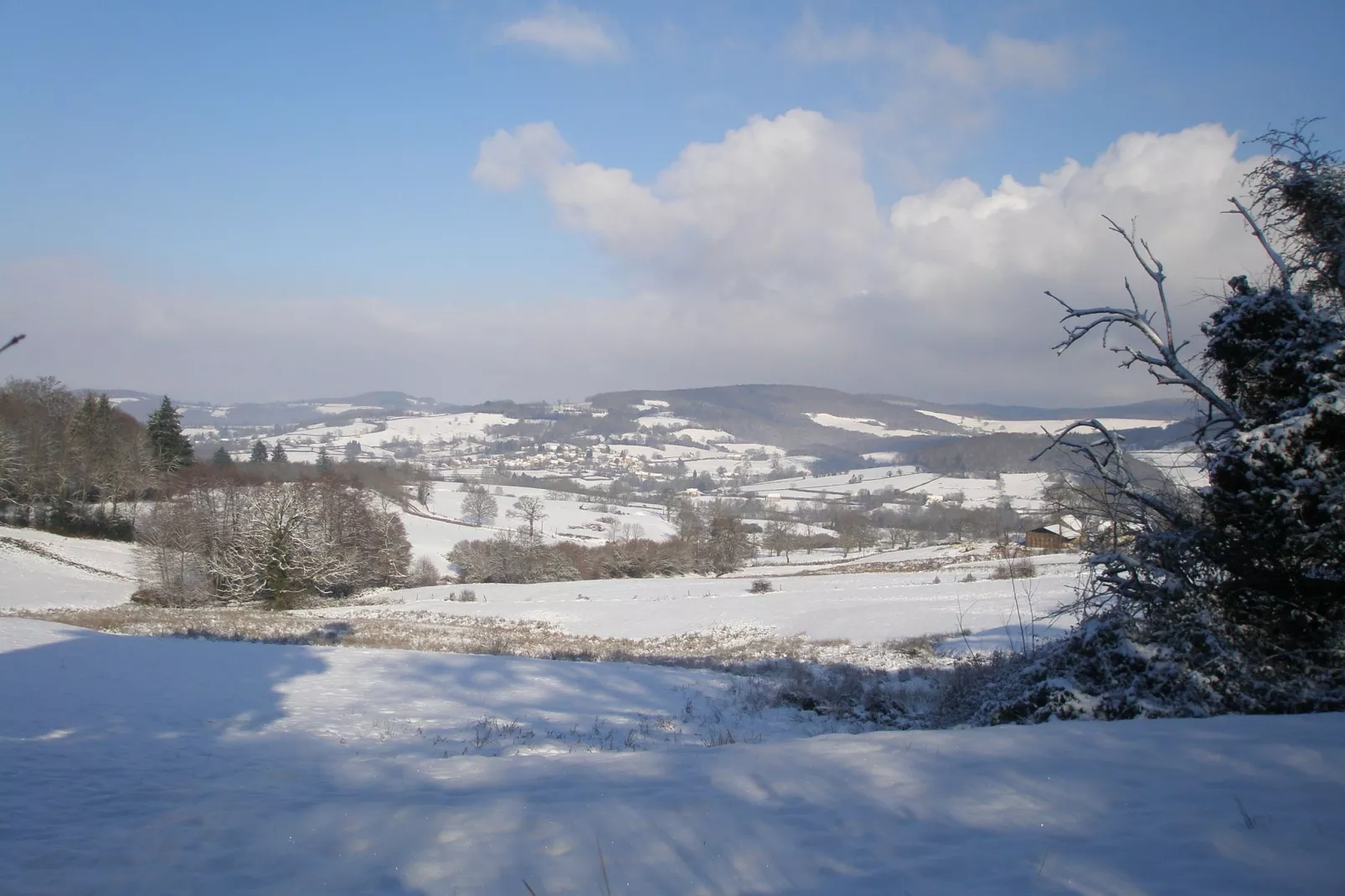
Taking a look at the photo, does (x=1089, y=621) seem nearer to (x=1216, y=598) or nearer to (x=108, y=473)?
(x=1216, y=598)

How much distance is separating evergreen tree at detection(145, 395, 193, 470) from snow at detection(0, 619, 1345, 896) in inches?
2512

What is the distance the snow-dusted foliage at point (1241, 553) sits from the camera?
761cm

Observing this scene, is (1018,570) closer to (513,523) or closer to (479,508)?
(513,523)

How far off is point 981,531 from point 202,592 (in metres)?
72.1

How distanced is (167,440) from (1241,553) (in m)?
74.5

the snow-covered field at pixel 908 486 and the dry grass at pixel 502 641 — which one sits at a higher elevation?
the snow-covered field at pixel 908 486

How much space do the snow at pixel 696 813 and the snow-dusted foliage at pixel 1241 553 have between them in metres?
1.77

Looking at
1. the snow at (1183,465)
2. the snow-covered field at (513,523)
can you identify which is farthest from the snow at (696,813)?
the snow-covered field at (513,523)

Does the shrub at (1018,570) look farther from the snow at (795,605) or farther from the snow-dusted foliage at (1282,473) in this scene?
the snow-dusted foliage at (1282,473)

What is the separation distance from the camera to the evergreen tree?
62.5 meters

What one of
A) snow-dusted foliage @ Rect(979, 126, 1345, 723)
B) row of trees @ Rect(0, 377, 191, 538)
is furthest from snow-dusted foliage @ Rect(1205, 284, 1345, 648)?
row of trees @ Rect(0, 377, 191, 538)

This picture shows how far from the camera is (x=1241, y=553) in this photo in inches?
327

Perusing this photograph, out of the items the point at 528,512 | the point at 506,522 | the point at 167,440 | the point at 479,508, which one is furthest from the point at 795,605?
the point at 479,508

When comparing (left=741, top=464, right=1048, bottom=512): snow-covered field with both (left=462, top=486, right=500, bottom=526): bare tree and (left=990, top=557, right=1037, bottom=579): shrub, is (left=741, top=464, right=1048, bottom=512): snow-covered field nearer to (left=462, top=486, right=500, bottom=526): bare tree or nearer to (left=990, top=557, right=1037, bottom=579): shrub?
(left=990, top=557, right=1037, bottom=579): shrub
